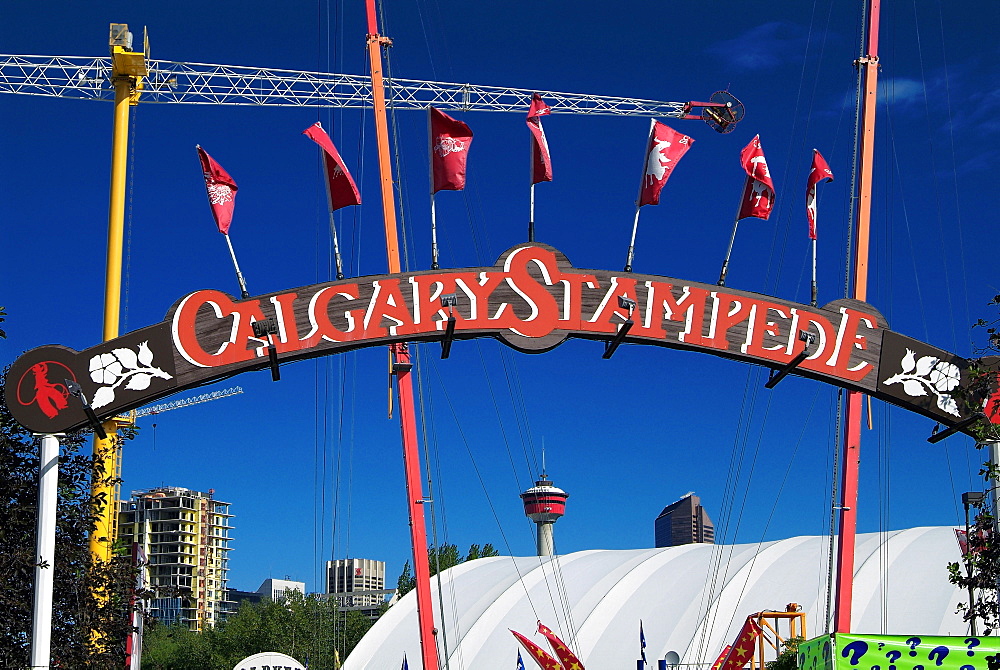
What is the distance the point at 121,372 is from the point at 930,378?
9.89m

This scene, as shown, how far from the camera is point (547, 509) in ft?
368

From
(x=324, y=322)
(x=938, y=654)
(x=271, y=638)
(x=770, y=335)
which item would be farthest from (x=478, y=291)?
(x=271, y=638)

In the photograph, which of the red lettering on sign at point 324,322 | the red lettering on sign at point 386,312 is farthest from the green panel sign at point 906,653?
the red lettering on sign at point 324,322

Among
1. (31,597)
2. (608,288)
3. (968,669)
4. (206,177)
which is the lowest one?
(968,669)

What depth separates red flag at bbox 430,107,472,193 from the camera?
16141 mm

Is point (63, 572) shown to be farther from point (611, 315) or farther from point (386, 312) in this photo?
point (611, 315)

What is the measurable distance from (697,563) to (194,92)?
115ft

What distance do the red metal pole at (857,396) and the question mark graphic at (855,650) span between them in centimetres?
904

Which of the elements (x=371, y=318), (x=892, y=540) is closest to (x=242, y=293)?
(x=371, y=318)

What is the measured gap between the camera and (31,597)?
14148 millimetres

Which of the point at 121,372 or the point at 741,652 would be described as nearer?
the point at 121,372

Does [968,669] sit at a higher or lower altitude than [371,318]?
lower

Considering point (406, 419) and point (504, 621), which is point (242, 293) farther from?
point (504, 621)

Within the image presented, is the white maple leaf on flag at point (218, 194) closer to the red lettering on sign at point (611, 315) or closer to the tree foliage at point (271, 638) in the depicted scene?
the red lettering on sign at point (611, 315)
